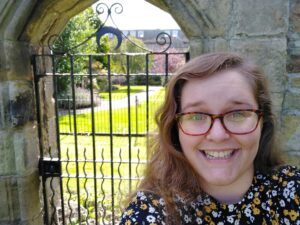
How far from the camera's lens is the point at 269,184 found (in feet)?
3.89

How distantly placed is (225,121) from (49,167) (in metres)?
1.81

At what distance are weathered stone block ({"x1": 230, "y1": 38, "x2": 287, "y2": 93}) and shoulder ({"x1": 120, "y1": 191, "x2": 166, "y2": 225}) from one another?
44.1 inches

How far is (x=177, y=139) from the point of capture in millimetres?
1214

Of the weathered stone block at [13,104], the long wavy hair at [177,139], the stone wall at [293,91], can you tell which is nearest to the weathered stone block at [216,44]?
the stone wall at [293,91]

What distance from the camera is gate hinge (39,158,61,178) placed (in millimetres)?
2457

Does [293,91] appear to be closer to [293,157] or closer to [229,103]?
[293,157]

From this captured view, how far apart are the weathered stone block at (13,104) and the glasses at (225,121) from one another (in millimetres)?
1500

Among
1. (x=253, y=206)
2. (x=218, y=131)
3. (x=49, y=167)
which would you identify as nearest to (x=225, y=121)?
(x=218, y=131)

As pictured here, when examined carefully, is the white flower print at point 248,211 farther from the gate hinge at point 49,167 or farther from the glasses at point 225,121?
the gate hinge at point 49,167

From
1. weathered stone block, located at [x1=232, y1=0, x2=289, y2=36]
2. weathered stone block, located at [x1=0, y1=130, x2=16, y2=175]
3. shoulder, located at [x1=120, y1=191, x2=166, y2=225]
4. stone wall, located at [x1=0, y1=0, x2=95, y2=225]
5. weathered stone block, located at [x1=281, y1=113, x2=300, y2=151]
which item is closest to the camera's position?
shoulder, located at [x1=120, y1=191, x2=166, y2=225]

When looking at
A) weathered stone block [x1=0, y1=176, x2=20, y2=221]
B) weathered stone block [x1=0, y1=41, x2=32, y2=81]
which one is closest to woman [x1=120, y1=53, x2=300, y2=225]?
weathered stone block [x1=0, y1=41, x2=32, y2=81]

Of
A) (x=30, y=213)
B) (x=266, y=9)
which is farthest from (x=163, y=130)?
(x=30, y=213)

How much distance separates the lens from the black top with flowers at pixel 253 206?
1.07 m

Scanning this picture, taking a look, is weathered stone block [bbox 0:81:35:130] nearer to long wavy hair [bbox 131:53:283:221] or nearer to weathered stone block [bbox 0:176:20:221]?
weathered stone block [bbox 0:176:20:221]
